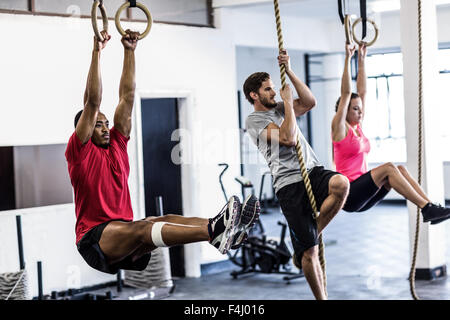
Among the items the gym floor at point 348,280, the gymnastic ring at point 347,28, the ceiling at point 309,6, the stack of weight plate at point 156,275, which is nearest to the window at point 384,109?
the ceiling at point 309,6

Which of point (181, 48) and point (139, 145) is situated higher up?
point (181, 48)

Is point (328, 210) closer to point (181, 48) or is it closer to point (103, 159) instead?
point (103, 159)

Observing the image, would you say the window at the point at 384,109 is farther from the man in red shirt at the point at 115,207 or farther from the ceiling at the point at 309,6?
the man in red shirt at the point at 115,207

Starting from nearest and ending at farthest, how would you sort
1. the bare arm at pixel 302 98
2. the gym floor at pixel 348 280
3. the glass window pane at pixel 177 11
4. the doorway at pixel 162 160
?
the bare arm at pixel 302 98 < the gym floor at pixel 348 280 < the glass window pane at pixel 177 11 < the doorway at pixel 162 160

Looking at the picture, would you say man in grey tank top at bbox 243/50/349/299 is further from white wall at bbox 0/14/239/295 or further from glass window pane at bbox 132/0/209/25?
glass window pane at bbox 132/0/209/25

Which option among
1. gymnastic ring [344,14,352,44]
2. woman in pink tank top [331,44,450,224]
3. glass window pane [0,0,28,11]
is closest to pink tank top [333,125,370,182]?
woman in pink tank top [331,44,450,224]

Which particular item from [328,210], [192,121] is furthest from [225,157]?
[328,210]

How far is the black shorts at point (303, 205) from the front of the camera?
390 cm

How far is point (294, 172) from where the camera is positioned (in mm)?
3951

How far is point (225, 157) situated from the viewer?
7949 millimetres

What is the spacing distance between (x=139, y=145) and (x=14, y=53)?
1573mm

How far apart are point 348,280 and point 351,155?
114 inches

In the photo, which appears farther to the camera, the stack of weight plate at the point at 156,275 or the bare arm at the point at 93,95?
the stack of weight plate at the point at 156,275
